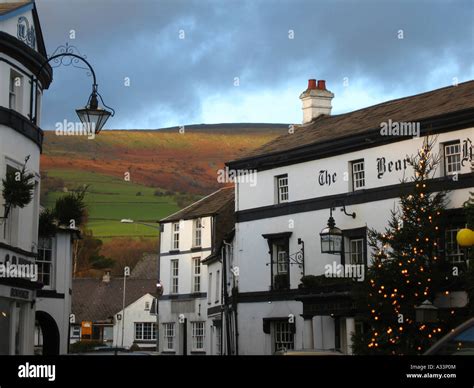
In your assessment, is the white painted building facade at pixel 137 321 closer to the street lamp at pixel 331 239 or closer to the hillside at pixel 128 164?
the hillside at pixel 128 164

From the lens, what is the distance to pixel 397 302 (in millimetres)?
28719

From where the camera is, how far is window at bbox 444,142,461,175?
3078cm

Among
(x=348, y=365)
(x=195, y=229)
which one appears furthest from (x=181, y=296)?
(x=348, y=365)

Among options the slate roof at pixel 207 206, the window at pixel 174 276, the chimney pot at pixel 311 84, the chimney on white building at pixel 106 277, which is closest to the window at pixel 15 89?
the chimney pot at pixel 311 84

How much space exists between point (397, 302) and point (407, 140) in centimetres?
670

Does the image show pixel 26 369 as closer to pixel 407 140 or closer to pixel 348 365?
pixel 348 365

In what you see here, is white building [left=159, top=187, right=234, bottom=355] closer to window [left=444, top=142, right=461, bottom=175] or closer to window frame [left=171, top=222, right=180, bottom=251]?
window frame [left=171, top=222, right=180, bottom=251]

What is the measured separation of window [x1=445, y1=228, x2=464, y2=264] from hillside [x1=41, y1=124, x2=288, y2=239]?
10045mm

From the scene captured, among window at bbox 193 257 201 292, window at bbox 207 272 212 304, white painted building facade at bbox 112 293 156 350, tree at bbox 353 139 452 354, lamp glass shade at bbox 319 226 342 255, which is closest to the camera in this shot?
tree at bbox 353 139 452 354

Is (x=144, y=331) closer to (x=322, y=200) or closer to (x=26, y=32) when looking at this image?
(x=322, y=200)

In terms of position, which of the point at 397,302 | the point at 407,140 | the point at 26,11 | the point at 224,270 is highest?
the point at 26,11

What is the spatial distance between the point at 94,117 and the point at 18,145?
12.7 metres

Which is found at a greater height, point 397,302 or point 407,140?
point 407,140

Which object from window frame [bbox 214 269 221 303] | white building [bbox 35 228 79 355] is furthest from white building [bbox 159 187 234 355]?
white building [bbox 35 228 79 355]
